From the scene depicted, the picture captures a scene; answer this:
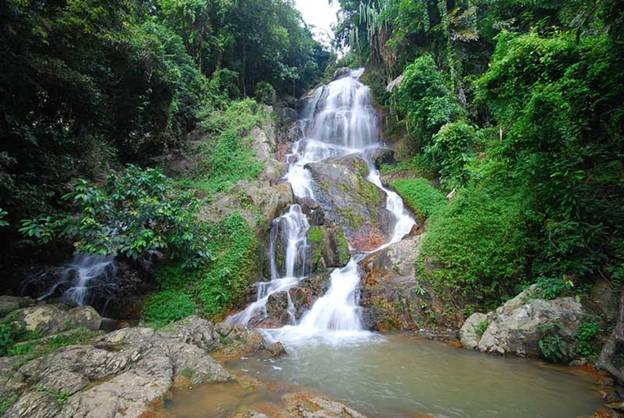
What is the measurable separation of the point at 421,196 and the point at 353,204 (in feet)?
8.51

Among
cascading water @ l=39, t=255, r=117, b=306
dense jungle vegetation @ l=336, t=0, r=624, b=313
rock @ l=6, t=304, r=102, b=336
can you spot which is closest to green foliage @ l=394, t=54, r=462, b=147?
dense jungle vegetation @ l=336, t=0, r=624, b=313

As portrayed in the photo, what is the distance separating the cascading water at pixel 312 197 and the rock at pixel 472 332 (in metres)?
1.91

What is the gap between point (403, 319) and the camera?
7.24 metres

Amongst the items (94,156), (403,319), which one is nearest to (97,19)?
(94,156)

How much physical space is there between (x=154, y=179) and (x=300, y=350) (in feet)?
17.7

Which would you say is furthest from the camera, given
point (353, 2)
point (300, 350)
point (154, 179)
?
point (353, 2)

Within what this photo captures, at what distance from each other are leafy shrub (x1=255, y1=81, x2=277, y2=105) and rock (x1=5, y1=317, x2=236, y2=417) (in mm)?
17177

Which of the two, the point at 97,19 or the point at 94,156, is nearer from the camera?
the point at 97,19

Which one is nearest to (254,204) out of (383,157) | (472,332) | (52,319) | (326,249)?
(326,249)

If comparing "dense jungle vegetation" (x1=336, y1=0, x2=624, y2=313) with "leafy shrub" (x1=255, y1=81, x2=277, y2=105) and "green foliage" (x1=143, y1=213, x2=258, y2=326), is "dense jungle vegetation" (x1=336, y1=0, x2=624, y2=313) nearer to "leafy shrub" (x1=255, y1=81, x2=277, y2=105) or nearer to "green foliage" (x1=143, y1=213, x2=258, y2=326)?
"green foliage" (x1=143, y1=213, x2=258, y2=326)

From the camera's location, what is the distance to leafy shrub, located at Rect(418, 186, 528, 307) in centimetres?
704

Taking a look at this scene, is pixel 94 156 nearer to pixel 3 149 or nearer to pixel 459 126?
pixel 3 149

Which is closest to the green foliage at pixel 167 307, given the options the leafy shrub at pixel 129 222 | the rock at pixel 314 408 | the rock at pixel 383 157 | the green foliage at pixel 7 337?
the leafy shrub at pixel 129 222

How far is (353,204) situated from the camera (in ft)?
40.5
